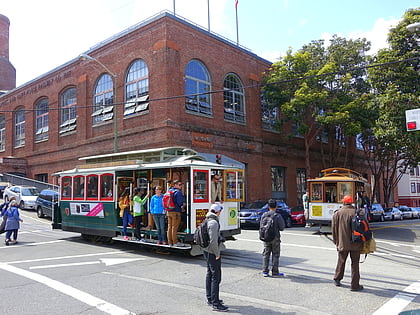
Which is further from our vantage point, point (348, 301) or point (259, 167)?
point (259, 167)

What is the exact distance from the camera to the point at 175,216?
10.5 metres

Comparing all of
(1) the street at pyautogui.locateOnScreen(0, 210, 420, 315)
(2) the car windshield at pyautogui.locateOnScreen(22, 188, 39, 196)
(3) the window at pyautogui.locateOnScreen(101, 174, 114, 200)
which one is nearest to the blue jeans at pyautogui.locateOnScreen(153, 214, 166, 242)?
(1) the street at pyautogui.locateOnScreen(0, 210, 420, 315)

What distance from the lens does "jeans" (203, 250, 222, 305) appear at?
6097 millimetres

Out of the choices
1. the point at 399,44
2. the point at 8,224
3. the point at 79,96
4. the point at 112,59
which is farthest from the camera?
the point at 79,96

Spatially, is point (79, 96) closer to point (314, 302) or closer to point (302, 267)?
point (302, 267)

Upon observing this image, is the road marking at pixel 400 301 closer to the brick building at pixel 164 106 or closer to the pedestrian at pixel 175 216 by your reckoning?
the pedestrian at pixel 175 216

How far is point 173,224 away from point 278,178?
2038 cm

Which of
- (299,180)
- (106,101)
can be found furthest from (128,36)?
(299,180)

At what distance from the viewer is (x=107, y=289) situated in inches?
286

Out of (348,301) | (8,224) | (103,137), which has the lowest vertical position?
(348,301)

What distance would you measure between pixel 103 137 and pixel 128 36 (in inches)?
271

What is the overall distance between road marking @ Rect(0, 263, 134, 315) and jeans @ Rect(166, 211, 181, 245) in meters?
3.37

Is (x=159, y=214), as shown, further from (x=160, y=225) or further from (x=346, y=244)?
(x=346, y=244)

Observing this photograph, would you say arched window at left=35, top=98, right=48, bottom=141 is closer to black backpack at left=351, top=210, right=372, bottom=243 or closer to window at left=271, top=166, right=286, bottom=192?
window at left=271, top=166, right=286, bottom=192
